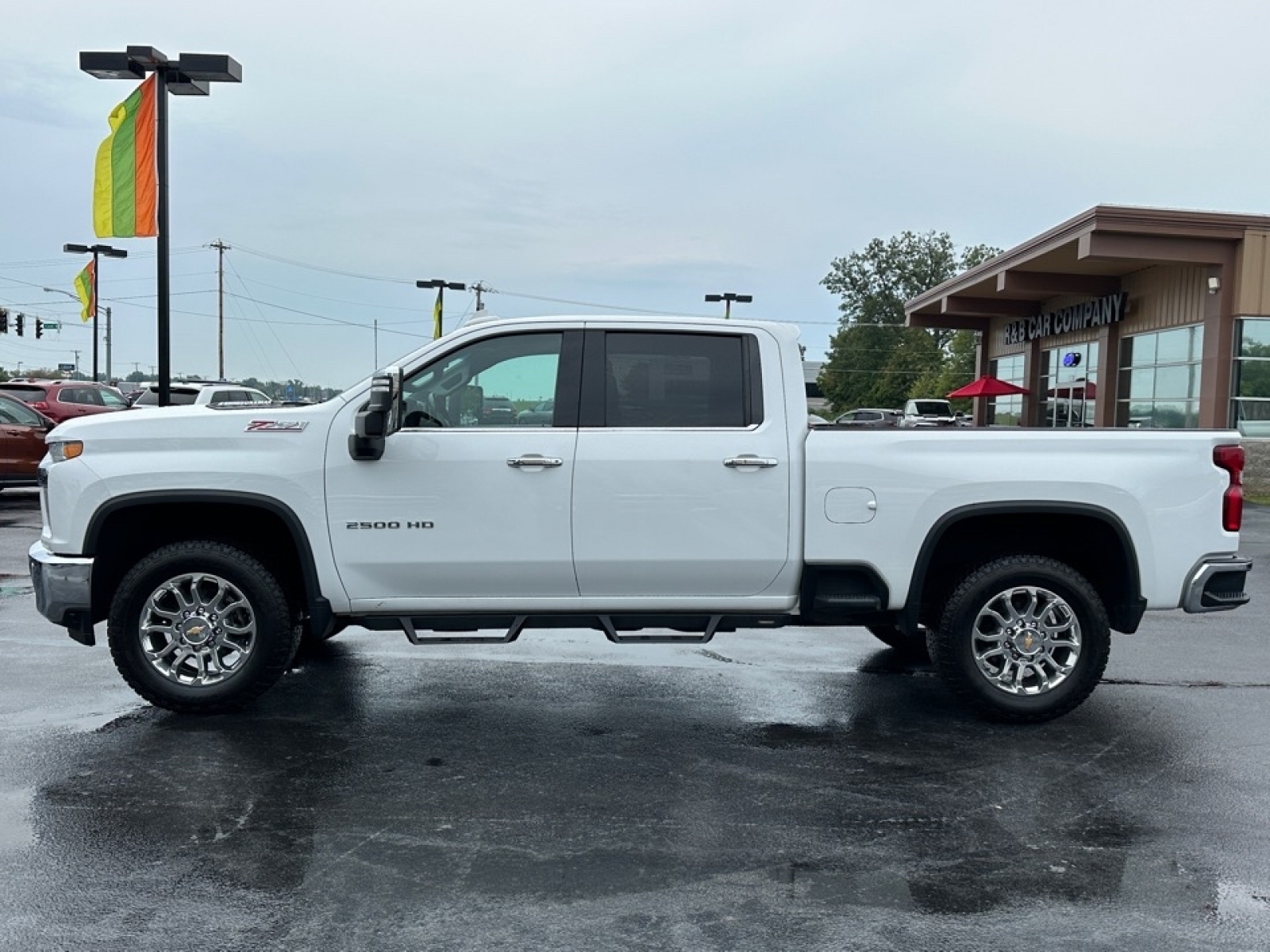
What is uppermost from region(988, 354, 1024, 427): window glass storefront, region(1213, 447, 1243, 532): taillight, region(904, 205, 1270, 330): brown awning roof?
region(904, 205, 1270, 330): brown awning roof

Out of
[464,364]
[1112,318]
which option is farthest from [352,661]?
[1112,318]

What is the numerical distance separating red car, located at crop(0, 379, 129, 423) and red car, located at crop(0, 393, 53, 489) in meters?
3.37

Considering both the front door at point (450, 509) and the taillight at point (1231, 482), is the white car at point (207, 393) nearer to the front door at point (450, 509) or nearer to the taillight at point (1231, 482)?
the front door at point (450, 509)

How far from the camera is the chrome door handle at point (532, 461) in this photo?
562 cm

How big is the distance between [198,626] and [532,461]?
1.89 meters

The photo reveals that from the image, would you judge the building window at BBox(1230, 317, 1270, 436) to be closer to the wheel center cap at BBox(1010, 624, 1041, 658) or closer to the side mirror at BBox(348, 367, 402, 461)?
the wheel center cap at BBox(1010, 624, 1041, 658)

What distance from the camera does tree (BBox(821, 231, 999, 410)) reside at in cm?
9056

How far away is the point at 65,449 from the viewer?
5.71 m

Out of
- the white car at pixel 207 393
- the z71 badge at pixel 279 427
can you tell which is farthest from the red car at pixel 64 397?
the z71 badge at pixel 279 427

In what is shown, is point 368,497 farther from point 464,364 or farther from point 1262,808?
point 1262,808

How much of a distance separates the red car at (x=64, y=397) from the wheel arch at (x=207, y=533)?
49.9ft

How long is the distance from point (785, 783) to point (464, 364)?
257 centimetres

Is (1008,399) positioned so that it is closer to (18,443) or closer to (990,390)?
(990,390)

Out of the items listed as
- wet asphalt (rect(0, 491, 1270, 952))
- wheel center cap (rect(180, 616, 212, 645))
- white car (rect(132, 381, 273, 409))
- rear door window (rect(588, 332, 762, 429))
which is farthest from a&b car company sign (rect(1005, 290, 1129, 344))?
wheel center cap (rect(180, 616, 212, 645))
